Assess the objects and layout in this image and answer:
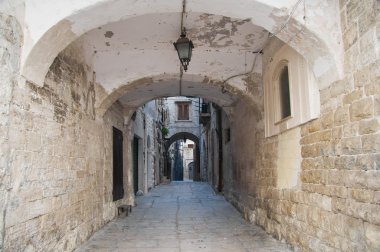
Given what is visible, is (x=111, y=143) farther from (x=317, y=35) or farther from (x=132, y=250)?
(x=317, y=35)

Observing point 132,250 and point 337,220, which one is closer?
point 337,220

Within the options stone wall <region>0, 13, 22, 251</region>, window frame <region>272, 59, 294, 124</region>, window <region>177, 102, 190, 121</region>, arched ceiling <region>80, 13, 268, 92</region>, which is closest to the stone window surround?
window frame <region>272, 59, 294, 124</region>

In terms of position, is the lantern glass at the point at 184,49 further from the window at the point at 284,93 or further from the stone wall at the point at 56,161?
the stone wall at the point at 56,161

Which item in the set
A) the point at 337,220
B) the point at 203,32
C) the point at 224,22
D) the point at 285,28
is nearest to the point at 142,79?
the point at 203,32

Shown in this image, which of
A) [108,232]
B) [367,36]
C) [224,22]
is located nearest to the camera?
[367,36]

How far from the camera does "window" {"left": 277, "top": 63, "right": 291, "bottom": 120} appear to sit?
4762 millimetres

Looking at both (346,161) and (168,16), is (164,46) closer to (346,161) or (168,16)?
(168,16)

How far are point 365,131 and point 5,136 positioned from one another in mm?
2897

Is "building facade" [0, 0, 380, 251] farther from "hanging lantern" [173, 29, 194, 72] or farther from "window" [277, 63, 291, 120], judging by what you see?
"hanging lantern" [173, 29, 194, 72]

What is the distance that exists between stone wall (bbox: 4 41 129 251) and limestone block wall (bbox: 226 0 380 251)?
9.03 feet

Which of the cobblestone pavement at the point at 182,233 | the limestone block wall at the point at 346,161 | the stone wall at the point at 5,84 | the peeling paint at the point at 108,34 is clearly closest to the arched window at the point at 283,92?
the limestone block wall at the point at 346,161

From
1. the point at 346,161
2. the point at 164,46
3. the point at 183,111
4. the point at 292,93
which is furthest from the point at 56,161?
the point at 183,111

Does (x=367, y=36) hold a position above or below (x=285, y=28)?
below

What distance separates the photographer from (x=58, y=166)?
13.5 ft
